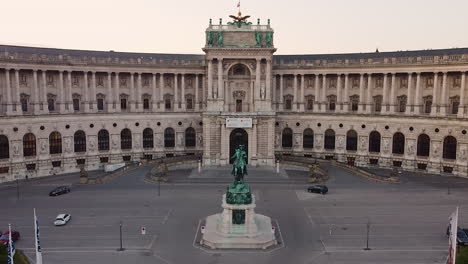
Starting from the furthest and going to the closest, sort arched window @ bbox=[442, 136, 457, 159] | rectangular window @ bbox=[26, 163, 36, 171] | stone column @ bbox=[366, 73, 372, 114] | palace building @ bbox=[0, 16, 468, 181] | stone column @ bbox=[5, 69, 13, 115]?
stone column @ bbox=[366, 73, 372, 114], palace building @ bbox=[0, 16, 468, 181], arched window @ bbox=[442, 136, 457, 159], rectangular window @ bbox=[26, 163, 36, 171], stone column @ bbox=[5, 69, 13, 115]

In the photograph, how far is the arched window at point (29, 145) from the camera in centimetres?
7825

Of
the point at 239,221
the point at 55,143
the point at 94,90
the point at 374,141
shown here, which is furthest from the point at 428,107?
the point at 55,143

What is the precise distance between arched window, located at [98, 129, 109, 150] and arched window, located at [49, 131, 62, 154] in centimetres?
767

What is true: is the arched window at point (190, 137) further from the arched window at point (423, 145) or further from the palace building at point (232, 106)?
the arched window at point (423, 145)

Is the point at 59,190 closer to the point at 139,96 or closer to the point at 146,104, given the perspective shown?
the point at 139,96

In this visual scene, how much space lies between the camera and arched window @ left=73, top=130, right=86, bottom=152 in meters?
85.2

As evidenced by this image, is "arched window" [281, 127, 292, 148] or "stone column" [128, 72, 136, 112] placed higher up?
"stone column" [128, 72, 136, 112]

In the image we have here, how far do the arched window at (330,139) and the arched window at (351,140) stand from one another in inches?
114

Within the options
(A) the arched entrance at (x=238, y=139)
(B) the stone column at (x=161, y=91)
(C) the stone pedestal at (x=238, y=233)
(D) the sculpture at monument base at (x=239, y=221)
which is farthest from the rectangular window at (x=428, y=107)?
(B) the stone column at (x=161, y=91)

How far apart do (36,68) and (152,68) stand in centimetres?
2235

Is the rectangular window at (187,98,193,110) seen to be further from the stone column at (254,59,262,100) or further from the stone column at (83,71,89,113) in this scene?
the stone column at (83,71,89,113)

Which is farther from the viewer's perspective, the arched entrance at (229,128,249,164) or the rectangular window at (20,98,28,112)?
the arched entrance at (229,128,249,164)

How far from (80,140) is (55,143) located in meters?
4.85

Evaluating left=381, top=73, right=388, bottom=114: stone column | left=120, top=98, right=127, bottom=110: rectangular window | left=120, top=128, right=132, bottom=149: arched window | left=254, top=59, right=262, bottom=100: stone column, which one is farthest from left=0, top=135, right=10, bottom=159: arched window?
left=381, top=73, right=388, bottom=114: stone column
